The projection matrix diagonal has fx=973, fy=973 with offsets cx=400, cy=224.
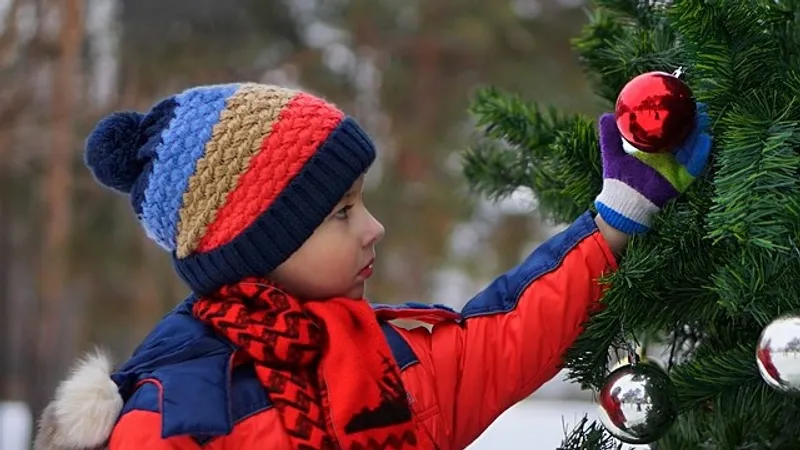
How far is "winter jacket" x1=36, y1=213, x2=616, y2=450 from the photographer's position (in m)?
1.04

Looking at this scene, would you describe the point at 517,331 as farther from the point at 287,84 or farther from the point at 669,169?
the point at 287,84

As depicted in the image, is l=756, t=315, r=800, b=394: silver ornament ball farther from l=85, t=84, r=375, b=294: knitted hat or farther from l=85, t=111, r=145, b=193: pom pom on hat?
l=85, t=111, r=145, b=193: pom pom on hat

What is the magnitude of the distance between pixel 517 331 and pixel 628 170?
0.83 ft

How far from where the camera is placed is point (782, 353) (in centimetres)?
74

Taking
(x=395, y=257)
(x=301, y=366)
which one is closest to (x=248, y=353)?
(x=301, y=366)

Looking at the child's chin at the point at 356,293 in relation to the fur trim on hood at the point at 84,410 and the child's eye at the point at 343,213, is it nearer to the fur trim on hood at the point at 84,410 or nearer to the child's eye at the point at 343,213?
the child's eye at the point at 343,213

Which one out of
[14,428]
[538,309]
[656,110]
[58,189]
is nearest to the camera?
[656,110]

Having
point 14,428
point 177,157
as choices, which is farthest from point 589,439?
point 14,428

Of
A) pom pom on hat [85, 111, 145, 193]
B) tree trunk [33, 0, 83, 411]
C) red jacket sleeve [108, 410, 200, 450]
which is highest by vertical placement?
tree trunk [33, 0, 83, 411]

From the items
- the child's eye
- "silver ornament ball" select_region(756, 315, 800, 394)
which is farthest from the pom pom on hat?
"silver ornament ball" select_region(756, 315, 800, 394)

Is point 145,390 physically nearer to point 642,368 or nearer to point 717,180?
point 642,368

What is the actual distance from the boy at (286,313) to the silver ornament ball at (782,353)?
28 cm

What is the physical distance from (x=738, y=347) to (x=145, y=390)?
621 millimetres

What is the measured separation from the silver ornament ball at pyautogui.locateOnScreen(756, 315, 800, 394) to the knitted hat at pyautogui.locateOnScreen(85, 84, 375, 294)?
0.56 meters
